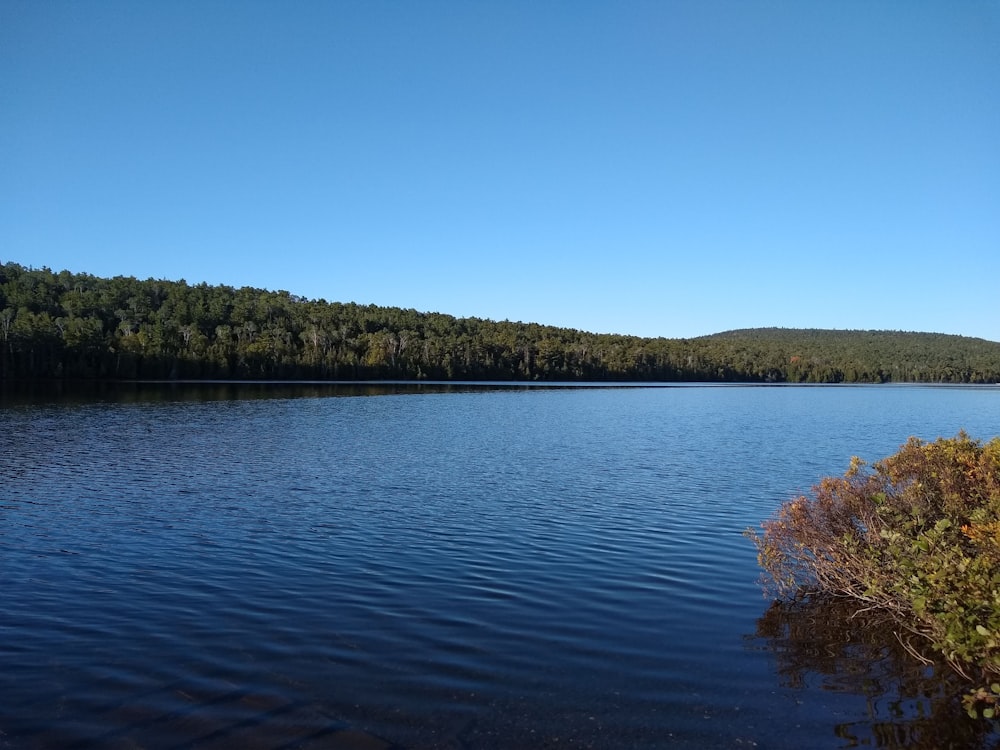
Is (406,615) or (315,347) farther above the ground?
(315,347)

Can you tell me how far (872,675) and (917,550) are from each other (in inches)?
54.7

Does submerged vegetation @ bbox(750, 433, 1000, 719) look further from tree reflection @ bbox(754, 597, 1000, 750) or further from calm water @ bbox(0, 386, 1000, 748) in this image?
calm water @ bbox(0, 386, 1000, 748)

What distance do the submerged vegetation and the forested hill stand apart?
108000mm

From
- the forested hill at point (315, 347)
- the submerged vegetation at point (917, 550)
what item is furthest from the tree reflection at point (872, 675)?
the forested hill at point (315, 347)

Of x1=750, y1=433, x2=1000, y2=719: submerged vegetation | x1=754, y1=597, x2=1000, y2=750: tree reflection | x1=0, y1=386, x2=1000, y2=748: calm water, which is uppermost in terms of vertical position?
x1=750, y1=433, x2=1000, y2=719: submerged vegetation

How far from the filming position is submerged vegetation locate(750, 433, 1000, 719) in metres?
6.22

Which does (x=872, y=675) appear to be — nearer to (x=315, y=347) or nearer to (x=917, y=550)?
(x=917, y=550)

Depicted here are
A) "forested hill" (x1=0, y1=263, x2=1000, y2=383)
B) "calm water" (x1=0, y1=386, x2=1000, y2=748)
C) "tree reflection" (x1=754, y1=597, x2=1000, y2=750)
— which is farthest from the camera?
"forested hill" (x1=0, y1=263, x2=1000, y2=383)

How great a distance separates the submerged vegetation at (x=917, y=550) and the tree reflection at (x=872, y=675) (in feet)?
0.56

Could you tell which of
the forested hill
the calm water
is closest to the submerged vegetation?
the calm water

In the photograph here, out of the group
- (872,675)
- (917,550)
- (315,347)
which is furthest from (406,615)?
(315,347)

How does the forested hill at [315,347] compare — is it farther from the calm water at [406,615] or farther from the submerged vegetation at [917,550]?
the submerged vegetation at [917,550]

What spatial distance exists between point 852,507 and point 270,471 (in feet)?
56.8

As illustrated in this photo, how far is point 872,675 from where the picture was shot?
7465mm
